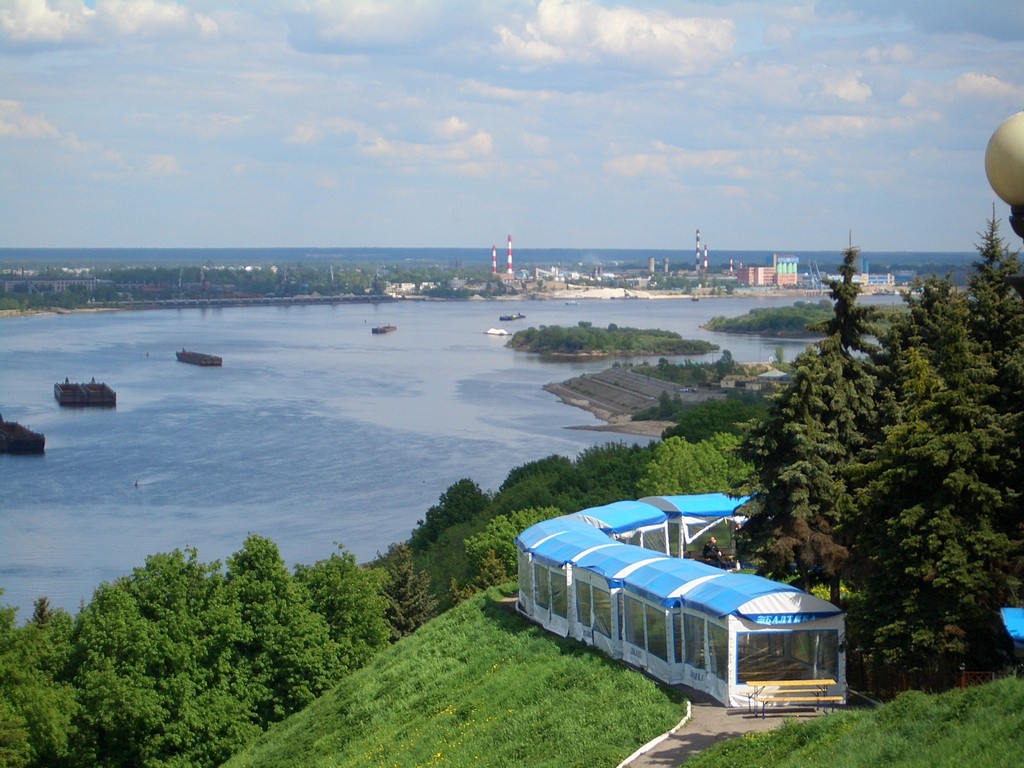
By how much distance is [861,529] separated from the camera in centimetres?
1014

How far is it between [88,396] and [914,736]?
56178 millimetres

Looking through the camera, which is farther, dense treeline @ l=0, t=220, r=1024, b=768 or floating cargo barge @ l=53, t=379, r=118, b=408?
→ floating cargo barge @ l=53, t=379, r=118, b=408

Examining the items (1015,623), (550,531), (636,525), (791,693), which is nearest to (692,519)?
(636,525)

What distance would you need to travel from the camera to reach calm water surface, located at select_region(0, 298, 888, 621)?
30703 mm

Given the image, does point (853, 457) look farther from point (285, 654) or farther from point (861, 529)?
point (285, 654)

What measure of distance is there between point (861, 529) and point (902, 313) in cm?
442

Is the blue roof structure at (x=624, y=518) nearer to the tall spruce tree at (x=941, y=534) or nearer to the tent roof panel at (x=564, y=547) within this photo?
the tent roof panel at (x=564, y=547)

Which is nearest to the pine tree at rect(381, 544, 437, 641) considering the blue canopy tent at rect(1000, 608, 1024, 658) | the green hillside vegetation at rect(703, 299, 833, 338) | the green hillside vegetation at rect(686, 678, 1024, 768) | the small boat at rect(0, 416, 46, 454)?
the blue canopy tent at rect(1000, 608, 1024, 658)

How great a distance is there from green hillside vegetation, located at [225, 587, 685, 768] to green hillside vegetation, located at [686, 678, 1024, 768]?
1551 millimetres

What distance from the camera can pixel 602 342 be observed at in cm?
9156

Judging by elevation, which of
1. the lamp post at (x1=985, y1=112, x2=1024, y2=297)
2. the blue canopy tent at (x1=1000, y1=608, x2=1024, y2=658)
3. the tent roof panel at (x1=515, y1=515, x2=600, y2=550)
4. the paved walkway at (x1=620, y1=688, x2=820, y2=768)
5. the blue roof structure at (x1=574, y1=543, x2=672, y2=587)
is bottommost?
the paved walkway at (x1=620, y1=688, x2=820, y2=768)

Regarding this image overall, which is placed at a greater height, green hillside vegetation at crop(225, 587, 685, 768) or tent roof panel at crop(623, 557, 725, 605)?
tent roof panel at crop(623, 557, 725, 605)

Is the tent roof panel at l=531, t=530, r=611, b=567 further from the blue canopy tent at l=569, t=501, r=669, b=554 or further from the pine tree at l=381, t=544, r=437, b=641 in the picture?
the pine tree at l=381, t=544, r=437, b=641

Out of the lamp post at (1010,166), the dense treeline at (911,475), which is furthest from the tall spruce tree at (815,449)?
the lamp post at (1010,166)
